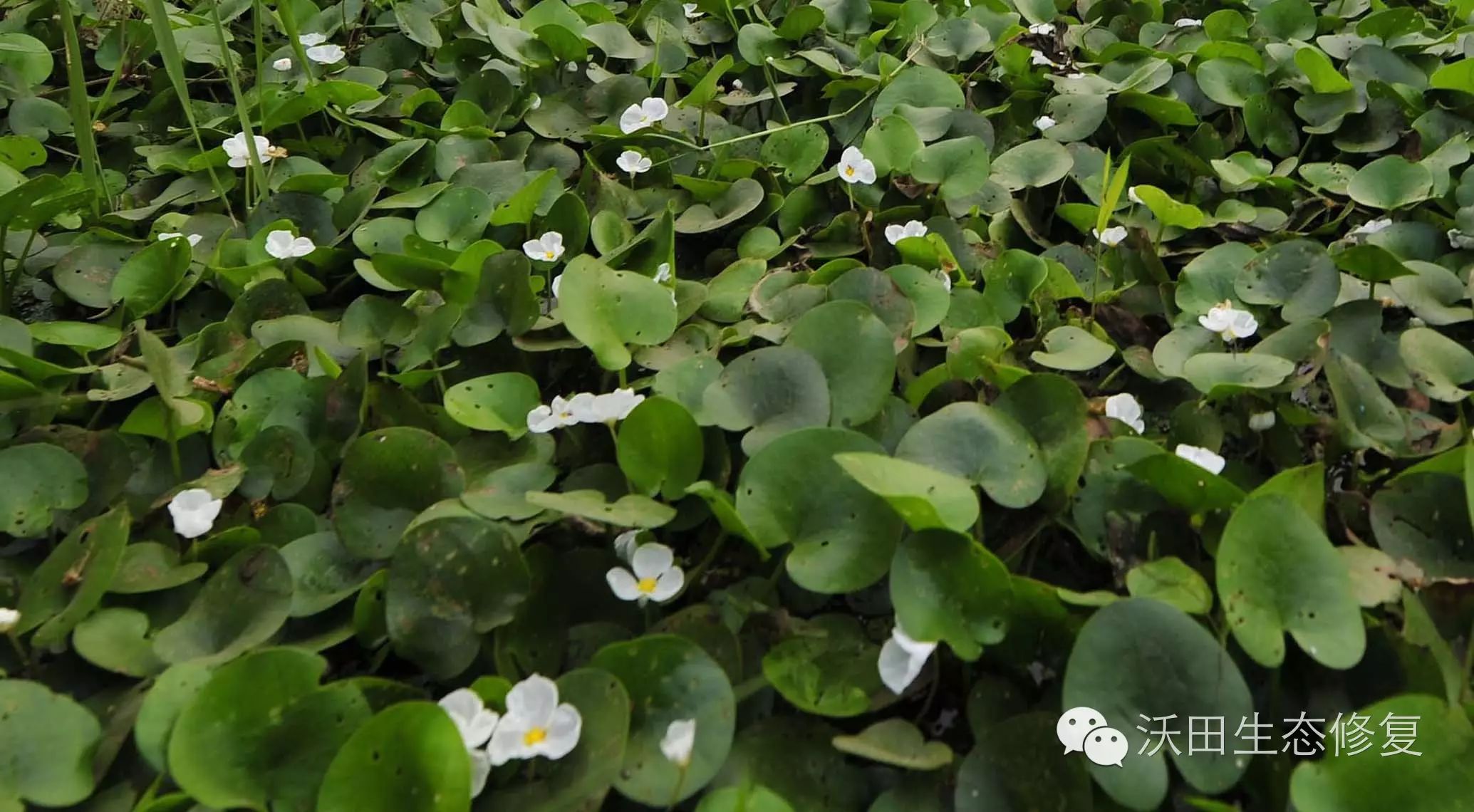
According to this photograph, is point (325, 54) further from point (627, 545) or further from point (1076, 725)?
point (1076, 725)

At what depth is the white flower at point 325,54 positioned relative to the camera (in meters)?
1.41

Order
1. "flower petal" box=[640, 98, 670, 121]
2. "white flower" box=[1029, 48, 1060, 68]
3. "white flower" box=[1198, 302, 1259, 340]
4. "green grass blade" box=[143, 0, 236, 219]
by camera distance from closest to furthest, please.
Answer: "white flower" box=[1198, 302, 1259, 340], "green grass blade" box=[143, 0, 236, 219], "flower petal" box=[640, 98, 670, 121], "white flower" box=[1029, 48, 1060, 68]

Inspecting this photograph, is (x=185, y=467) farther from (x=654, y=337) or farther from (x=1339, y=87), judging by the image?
(x=1339, y=87)

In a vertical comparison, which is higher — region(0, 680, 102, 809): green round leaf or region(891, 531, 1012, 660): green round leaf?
region(891, 531, 1012, 660): green round leaf

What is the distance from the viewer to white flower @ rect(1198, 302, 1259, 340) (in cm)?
88

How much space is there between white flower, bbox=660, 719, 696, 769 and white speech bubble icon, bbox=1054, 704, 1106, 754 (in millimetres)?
214

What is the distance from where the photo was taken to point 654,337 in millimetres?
901

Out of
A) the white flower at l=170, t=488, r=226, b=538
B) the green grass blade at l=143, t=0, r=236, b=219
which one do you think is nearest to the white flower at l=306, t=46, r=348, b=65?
the green grass blade at l=143, t=0, r=236, b=219

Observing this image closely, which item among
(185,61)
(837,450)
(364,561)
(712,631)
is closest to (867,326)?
(837,450)

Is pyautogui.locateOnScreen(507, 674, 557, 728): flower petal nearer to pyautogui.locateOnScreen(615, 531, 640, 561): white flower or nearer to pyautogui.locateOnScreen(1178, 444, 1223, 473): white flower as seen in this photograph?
pyautogui.locateOnScreen(615, 531, 640, 561): white flower

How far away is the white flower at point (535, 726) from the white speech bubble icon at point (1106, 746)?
11.6 inches

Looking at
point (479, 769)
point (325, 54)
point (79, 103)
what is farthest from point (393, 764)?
point (325, 54)

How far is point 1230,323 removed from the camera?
89cm

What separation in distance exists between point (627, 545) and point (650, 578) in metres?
0.04
